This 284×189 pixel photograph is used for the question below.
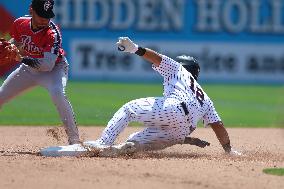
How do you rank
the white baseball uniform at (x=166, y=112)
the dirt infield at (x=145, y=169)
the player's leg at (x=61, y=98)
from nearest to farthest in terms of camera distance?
the dirt infield at (x=145, y=169) < the white baseball uniform at (x=166, y=112) < the player's leg at (x=61, y=98)

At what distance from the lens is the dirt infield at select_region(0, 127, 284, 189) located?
6445mm

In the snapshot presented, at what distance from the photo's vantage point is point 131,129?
12.2 meters

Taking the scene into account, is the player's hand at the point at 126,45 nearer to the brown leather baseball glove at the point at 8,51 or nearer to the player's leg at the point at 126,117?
the player's leg at the point at 126,117

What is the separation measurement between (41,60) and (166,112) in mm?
1422

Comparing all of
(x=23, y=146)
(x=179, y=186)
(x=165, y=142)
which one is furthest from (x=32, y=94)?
(x=179, y=186)

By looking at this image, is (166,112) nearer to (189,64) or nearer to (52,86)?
(189,64)

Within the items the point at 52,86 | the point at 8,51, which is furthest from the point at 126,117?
the point at 8,51

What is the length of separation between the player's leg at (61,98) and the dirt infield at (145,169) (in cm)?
45

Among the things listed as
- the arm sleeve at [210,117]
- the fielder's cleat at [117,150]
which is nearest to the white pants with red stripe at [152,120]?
the fielder's cleat at [117,150]

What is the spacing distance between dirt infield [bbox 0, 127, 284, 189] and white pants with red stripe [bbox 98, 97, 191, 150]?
23 centimetres

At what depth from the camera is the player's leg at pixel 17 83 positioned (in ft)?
28.8

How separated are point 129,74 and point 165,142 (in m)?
15.1

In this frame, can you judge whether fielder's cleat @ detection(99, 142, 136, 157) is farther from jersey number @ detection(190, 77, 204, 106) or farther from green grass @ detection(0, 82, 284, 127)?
green grass @ detection(0, 82, 284, 127)

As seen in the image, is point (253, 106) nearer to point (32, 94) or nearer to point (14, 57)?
point (32, 94)
